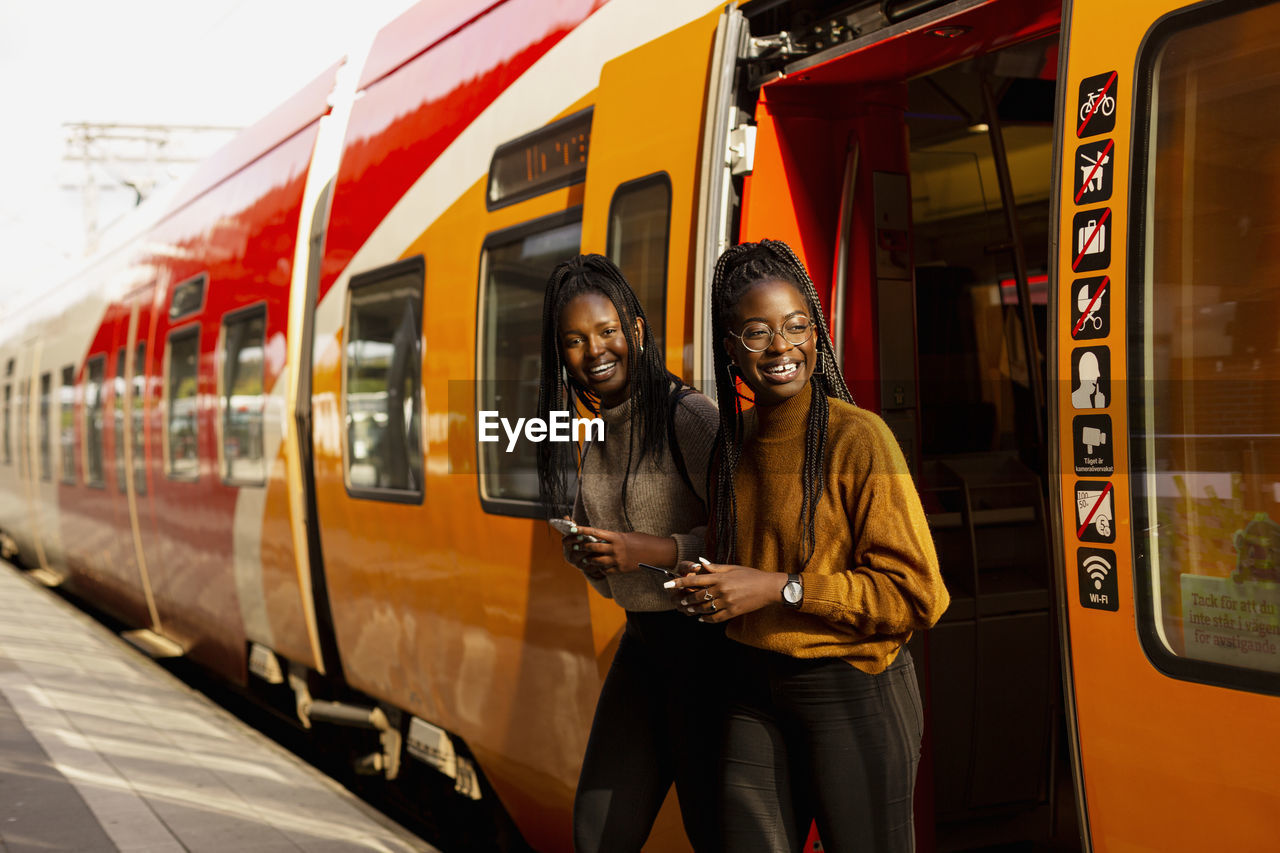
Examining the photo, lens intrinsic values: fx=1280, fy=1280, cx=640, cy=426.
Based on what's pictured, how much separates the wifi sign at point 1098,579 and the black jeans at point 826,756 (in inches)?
14.0

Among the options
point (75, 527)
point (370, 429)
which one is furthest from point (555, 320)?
point (75, 527)

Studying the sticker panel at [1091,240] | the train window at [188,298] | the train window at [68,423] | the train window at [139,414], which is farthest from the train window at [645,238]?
the train window at [68,423]

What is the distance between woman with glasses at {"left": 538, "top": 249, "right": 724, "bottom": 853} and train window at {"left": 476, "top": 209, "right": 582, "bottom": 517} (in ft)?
4.72

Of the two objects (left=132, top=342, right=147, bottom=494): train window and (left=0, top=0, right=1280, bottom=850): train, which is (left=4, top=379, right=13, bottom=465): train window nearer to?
(left=132, top=342, right=147, bottom=494): train window

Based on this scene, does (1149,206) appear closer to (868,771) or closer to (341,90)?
(868,771)

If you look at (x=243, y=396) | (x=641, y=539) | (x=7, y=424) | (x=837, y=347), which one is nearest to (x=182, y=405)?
(x=243, y=396)

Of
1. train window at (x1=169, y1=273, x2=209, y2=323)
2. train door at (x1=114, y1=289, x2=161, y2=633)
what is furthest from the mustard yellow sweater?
train door at (x1=114, y1=289, x2=161, y2=633)

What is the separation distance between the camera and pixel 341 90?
6.05 metres

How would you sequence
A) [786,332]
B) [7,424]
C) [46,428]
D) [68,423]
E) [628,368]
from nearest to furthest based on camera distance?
[786,332] → [628,368] → [68,423] → [46,428] → [7,424]

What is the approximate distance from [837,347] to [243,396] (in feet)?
14.6

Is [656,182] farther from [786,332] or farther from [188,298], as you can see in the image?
[188,298]

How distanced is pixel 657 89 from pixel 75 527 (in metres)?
10.8

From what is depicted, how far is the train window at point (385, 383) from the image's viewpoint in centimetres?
504

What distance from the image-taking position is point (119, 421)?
10250mm
